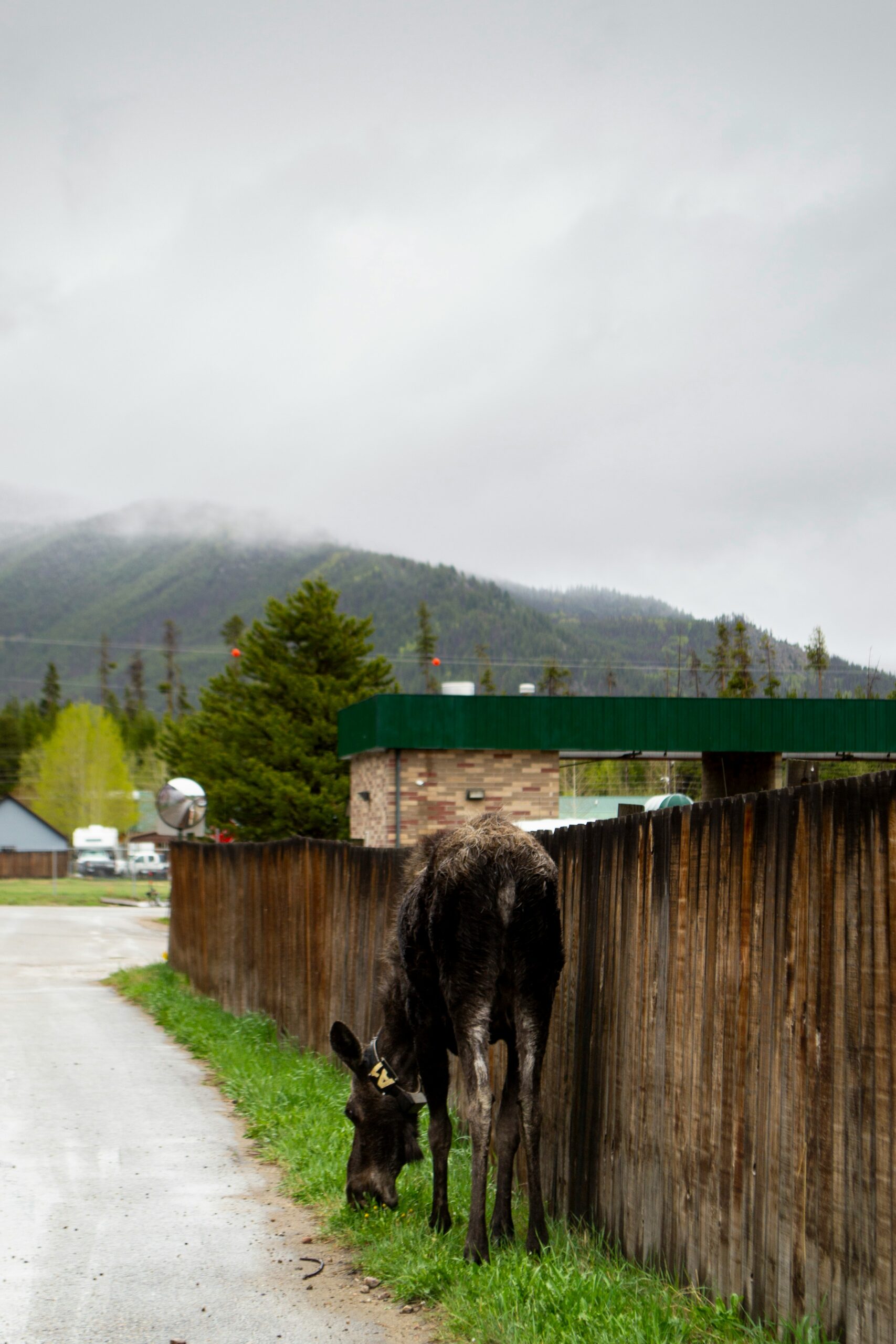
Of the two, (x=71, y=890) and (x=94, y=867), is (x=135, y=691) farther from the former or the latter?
(x=71, y=890)

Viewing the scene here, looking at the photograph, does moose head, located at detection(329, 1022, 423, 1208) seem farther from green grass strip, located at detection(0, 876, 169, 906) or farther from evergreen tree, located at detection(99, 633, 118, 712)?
evergreen tree, located at detection(99, 633, 118, 712)

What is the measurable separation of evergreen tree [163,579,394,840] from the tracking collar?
35272mm

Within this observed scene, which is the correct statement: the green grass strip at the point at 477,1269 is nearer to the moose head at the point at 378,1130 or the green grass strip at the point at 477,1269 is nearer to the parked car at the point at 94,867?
the moose head at the point at 378,1130

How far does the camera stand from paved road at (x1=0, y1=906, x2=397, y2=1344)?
5148mm

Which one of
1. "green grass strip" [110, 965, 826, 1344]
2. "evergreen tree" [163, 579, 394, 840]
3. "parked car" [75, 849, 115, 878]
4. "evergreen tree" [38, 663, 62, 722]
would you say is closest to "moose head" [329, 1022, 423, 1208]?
"green grass strip" [110, 965, 826, 1344]

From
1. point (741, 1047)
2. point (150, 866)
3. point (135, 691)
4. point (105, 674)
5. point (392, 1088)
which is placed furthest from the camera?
point (105, 674)

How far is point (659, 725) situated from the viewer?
94.8 ft

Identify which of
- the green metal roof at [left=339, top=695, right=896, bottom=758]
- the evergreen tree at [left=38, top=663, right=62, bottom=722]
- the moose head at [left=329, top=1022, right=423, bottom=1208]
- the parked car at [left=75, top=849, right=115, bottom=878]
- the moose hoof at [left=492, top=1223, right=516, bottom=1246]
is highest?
the evergreen tree at [left=38, top=663, right=62, bottom=722]

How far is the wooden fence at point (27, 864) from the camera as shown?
8038cm

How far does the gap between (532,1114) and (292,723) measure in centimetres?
3945

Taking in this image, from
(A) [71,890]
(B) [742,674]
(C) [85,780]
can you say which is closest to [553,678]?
(B) [742,674]

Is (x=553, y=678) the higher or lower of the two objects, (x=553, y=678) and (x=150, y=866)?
the higher

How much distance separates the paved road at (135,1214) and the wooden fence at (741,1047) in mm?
1282

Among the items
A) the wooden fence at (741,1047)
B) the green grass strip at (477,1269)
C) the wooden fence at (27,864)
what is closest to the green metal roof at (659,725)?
the green grass strip at (477,1269)
